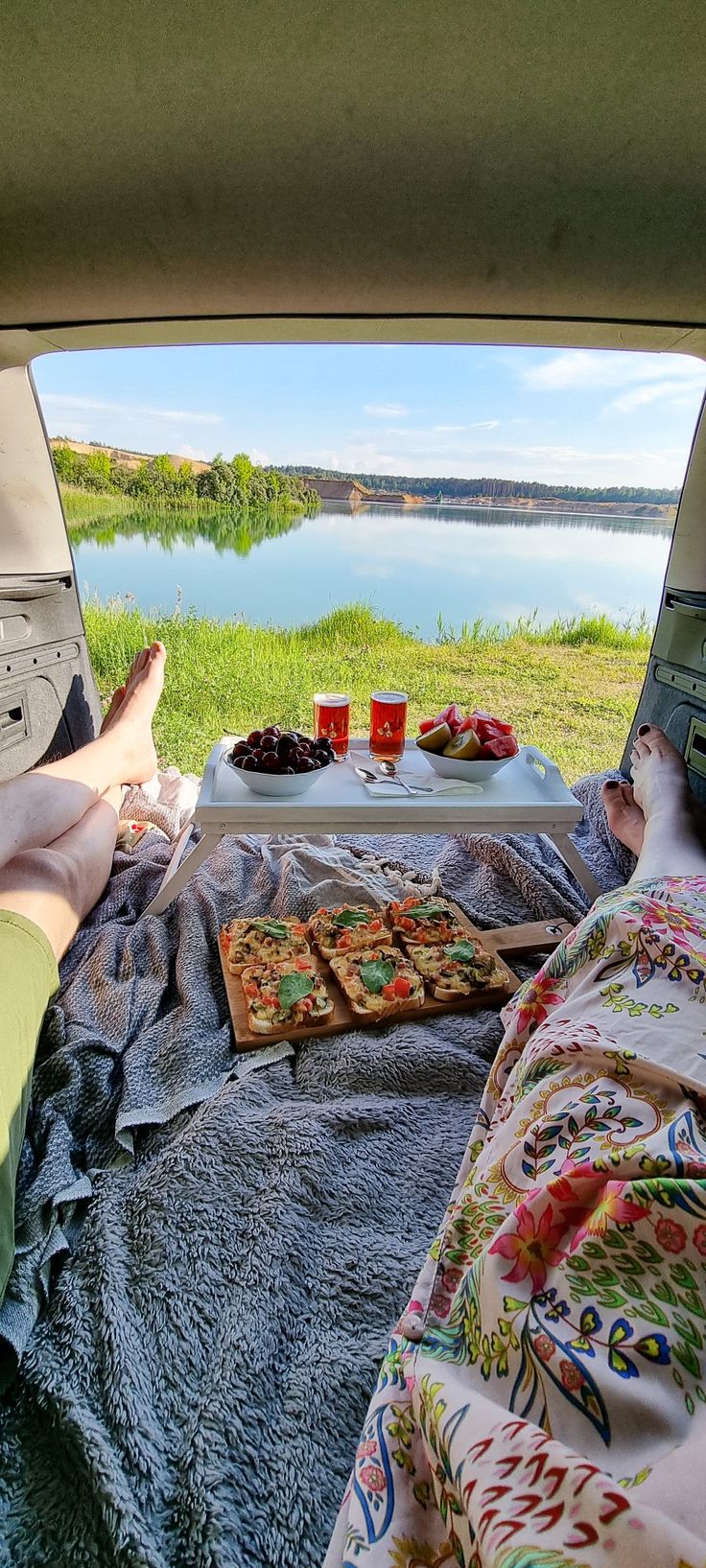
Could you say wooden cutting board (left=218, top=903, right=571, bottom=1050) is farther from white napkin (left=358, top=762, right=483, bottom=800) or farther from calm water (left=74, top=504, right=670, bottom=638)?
calm water (left=74, top=504, right=670, bottom=638)

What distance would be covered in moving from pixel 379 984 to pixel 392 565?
90.4 inches

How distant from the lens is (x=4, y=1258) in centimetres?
69

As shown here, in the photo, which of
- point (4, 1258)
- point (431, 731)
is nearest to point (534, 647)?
point (431, 731)

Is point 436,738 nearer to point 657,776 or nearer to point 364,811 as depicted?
point 364,811

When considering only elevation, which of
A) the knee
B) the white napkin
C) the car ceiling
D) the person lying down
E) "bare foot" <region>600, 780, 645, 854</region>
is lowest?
"bare foot" <region>600, 780, 645, 854</region>

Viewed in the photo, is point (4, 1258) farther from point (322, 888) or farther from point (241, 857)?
point (241, 857)

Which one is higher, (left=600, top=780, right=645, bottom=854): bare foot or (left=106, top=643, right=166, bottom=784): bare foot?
(left=106, top=643, right=166, bottom=784): bare foot

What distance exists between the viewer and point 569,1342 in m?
0.42

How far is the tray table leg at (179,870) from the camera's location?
1.31 meters

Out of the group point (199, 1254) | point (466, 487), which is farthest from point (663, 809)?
point (466, 487)

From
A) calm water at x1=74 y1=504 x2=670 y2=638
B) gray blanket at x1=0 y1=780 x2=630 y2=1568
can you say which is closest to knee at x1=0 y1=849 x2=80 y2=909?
gray blanket at x1=0 y1=780 x2=630 y2=1568

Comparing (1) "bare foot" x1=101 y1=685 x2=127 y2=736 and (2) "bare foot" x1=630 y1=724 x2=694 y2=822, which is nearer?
(2) "bare foot" x1=630 y1=724 x2=694 y2=822

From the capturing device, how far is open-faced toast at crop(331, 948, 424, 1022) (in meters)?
1.14

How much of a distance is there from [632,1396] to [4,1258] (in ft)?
1.84
